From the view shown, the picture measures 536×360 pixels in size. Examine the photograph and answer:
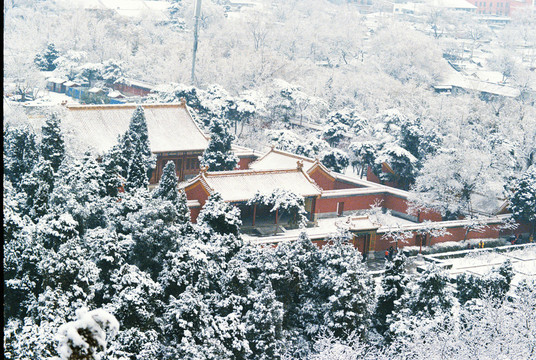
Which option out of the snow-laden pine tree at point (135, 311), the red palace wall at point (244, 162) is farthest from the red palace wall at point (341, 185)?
the snow-laden pine tree at point (135, 311)

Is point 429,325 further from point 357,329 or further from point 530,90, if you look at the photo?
point 530,90

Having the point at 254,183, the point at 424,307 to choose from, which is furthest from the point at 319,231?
the point at 424,307

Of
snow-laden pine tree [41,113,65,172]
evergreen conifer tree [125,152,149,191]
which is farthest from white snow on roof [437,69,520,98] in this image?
snow-laden pine tree [41,113,65,172]

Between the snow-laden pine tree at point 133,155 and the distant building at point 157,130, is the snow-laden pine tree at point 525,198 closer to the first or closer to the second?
the distant building at point 157,130

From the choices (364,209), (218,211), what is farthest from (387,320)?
(364,209)

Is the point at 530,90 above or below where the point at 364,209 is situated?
above

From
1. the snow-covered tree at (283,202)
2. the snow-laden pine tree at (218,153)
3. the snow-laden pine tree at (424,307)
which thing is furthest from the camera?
the snow-laden pine tree at (218,153)
